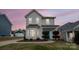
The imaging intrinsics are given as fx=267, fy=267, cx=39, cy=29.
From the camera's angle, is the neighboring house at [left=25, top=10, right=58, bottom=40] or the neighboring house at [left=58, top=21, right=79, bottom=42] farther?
the neighboring house at [left=25, top=10, right=58, bottom=40]

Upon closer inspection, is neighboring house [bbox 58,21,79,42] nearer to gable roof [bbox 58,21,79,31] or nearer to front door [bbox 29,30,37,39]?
gable roof [bbox 58,21,79,31]

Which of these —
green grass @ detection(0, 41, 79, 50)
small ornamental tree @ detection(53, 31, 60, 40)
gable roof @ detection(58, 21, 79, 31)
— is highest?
gable roof @ detection(58, 21, 79, 31)

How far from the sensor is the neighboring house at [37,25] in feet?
22.1

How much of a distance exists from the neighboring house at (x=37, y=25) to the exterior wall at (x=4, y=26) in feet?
1.58

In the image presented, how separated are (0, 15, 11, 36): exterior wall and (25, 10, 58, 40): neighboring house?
0.48 meters

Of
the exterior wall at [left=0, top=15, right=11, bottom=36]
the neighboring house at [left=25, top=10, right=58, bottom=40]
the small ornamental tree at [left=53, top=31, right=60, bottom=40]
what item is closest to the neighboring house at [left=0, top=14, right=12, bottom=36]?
the exterior wall at [left=0, top=15, right=11, bottom=36]

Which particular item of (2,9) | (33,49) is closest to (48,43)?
(33,49)

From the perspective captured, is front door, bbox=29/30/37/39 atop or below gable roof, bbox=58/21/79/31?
below

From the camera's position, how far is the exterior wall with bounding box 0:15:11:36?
668 centimetres

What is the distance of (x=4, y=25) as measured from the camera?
6699 millimetres

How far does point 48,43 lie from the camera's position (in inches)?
263

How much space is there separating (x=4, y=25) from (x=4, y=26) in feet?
0.09
